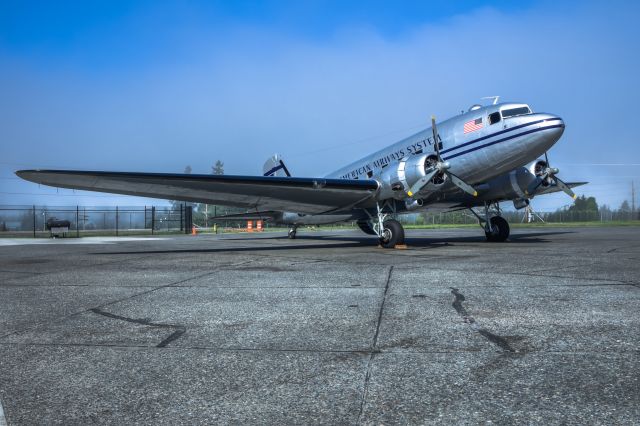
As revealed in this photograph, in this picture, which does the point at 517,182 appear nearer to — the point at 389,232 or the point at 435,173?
the point at 435,173

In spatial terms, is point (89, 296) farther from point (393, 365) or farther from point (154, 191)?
point (154, 191)

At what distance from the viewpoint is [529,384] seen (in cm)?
339

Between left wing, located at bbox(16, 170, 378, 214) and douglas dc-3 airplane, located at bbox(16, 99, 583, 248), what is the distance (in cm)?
3

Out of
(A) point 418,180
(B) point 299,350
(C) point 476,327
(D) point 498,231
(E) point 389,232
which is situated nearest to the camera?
(B) point 299,350

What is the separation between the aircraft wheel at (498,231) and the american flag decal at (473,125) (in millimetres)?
5870

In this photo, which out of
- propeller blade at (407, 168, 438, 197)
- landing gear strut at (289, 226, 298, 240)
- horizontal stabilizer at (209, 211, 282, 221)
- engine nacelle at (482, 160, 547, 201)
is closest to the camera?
propeller blade at (407, 168, 438, 197)

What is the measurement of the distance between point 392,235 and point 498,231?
6.34m

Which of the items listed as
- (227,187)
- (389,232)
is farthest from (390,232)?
(227,187)

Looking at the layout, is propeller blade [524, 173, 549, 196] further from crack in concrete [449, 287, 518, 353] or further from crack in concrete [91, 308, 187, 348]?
crack in concrete [91, 308, 187, 348]

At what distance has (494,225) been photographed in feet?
72.1

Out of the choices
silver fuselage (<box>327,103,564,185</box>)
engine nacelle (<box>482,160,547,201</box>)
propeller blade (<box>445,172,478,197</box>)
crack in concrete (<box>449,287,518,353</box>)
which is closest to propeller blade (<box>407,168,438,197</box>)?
propeller blade (<box>445,172,478,197</box>)

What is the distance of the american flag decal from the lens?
17.7 metres

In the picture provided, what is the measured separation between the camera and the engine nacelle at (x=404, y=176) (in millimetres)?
17719

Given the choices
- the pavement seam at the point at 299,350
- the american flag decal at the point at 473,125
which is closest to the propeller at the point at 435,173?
the american flag decal at the point at 473,125
